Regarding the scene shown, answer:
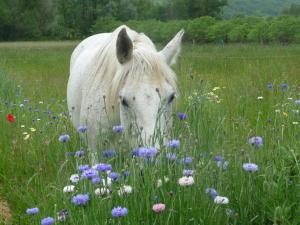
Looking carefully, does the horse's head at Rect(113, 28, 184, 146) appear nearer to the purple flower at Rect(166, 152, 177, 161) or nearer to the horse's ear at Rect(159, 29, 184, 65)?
the horse's ear at Rect(159, 29, 184, 65)

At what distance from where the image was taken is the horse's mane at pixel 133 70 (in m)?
3.62

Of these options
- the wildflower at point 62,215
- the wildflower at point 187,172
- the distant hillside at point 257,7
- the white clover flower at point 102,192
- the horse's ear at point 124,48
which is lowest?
the distant hillside at point 257,7

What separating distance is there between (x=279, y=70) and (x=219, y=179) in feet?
25.6

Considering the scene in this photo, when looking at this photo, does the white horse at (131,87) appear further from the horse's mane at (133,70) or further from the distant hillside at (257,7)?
the distant hillside at (257,7)

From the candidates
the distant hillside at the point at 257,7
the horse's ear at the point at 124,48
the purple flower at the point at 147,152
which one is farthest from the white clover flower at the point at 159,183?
the distant hillside at the point at 257,7

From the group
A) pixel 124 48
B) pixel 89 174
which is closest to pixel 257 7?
pixel 124 48

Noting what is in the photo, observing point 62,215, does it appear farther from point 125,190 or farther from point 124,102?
point 124,102

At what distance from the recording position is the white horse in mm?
3316

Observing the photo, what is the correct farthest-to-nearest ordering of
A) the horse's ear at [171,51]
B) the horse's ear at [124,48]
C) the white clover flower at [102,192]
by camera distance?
the horse's ear at [171,51] → the horse's ear at [124,48] → the white clover flower at [102,192]

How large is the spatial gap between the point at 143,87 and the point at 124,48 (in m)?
0.52

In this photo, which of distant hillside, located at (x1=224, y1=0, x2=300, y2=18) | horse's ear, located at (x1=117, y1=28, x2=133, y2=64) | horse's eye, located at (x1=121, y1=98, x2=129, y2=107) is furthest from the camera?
distant hillside, located at (x1=224, y1=0, x2=300, y2=18)

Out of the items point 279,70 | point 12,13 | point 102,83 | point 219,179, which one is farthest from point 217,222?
point 12,13

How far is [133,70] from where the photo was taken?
367 cm

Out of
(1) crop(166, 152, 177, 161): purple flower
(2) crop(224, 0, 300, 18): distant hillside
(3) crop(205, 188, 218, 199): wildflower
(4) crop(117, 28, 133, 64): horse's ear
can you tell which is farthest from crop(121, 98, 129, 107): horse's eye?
(2) crop(224, 0, 300, 18): distant hillside
